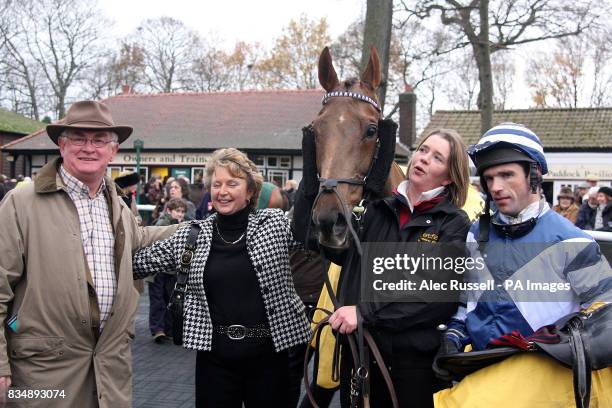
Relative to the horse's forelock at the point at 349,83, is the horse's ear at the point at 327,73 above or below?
above

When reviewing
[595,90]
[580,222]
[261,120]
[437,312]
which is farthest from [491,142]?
[595,90]

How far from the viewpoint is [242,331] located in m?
2.86

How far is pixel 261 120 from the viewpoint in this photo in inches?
1060

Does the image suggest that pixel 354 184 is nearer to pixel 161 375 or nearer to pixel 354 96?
pixel 354 96

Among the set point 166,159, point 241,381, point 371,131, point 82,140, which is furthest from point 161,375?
point 166,159

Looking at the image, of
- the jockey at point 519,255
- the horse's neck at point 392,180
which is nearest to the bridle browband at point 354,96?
the horse's neck at point 392,180

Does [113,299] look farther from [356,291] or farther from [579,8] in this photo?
[579,8]

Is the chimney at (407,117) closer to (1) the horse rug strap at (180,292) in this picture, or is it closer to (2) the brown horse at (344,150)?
(2) the brown horse at (344,150)

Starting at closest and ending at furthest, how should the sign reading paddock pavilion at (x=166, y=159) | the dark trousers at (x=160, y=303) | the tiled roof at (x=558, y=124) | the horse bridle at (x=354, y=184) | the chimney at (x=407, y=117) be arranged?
the horse bridle at (x=354, y=184) < the dark trousers at (x=160, y=303) < the tiled roof at (x=558, y=124) < the sign reading paddock pavilion at (x=166, y=159) < the chimney at (x=407, y=117)

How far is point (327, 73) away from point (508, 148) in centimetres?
150

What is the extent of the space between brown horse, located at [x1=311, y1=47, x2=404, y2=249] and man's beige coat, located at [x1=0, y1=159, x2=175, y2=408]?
107cm

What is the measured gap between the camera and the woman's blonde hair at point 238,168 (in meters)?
3.01

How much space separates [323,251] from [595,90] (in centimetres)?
4303

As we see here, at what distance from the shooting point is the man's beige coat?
252 centimetres
